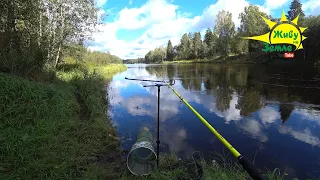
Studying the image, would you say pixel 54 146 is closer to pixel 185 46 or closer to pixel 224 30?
pixel 224 30

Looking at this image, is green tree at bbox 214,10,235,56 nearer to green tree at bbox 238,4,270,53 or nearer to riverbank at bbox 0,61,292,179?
green tree at bbox 238,4,270,53

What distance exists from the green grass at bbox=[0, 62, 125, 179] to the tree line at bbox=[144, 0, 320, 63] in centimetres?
4191

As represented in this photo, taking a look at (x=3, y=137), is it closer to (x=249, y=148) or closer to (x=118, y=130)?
(x=118, y=130)

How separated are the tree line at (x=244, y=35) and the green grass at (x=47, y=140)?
1650 inches

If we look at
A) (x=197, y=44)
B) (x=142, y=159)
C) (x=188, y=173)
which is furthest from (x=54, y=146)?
(x=197, y=44)

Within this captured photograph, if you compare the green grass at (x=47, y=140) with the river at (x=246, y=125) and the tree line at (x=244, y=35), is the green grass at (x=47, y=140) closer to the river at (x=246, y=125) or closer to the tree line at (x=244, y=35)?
the river at (x=246, y=125)

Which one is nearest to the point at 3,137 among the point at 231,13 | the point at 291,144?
the point at 291,144

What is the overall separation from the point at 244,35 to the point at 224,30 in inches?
344

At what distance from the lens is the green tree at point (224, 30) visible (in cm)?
6216

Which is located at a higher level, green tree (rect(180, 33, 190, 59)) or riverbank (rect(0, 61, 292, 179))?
green tree (rect(180, 33, 190, 59))

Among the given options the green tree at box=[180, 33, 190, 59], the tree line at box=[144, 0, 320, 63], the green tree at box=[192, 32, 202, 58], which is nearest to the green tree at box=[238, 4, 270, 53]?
the tree line at box=[144, 0, 320, 63]

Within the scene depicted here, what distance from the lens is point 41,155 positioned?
4102mm

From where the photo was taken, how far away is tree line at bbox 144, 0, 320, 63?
3850cm

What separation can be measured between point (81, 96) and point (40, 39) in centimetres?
310
